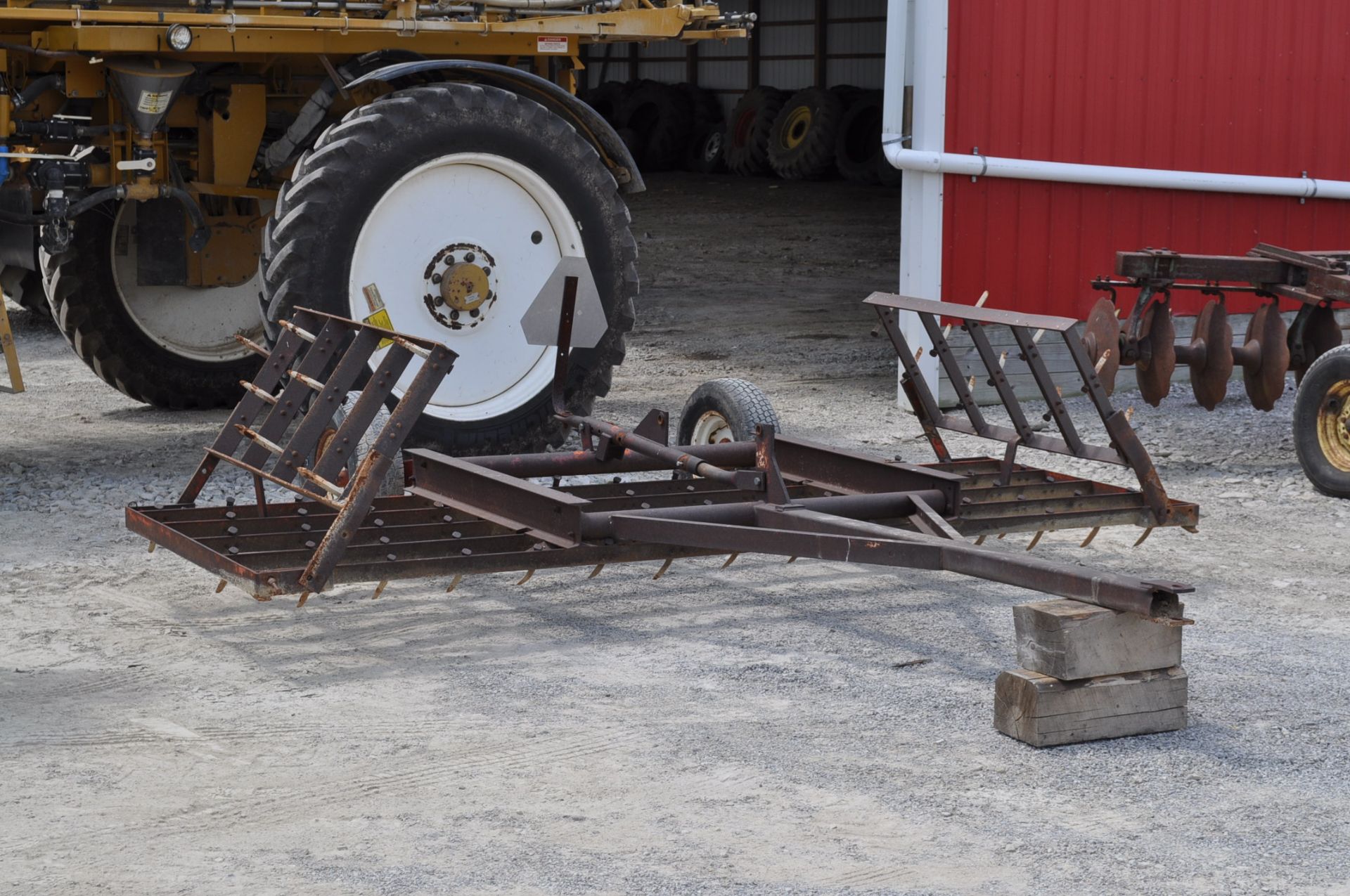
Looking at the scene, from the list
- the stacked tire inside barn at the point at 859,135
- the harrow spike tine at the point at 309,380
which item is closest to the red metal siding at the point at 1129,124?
the harrow spike tine at the point at 309,380

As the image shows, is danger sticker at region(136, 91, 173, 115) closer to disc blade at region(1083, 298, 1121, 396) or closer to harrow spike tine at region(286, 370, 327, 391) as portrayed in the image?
harrow spike tine at region(286, 370, 327, 391)

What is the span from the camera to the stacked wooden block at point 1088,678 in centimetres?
438

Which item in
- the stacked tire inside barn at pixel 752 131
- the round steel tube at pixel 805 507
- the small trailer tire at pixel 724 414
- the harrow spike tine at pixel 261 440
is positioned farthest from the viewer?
the stacked tire inside barn at pixel 752 131

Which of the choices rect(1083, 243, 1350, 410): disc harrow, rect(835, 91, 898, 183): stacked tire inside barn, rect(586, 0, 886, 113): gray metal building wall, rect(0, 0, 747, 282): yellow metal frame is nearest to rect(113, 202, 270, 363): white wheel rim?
rect(0, 0, 747, 282): yellow metal frame

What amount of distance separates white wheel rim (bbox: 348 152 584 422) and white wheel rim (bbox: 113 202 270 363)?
172cm

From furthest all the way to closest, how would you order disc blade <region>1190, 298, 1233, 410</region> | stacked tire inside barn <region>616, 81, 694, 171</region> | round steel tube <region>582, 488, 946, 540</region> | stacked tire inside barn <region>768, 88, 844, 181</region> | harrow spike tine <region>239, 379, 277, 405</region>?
stacked tire inside barn <region>616, 81, 694, 171</region>, stacked tire inside barn <region>768, 88, 844, 181</region>, disc blade <region>1190, 298, 1233, 410</region>, harrow spike tine <region>239, 379, 277, 405</region>, round steel tube <region>582, 488, 946, 540</region>

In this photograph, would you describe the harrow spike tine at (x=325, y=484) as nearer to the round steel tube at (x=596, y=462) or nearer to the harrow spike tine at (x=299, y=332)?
the harrow spike tine at (x=299, y=332)

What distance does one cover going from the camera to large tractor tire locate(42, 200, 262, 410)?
8.58 meters

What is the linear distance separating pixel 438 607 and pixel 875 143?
65.9 ft

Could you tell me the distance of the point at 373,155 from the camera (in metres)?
7.12

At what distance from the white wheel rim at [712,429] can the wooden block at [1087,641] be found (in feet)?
8.56

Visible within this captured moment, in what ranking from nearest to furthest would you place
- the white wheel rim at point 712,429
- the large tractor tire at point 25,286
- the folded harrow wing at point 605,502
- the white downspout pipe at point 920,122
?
the folded harrow wing at point 605,502 → the white wheel rim at point 712,429 → the large tractor tire at point 25,286 → the white downspout pipe at point 920,122

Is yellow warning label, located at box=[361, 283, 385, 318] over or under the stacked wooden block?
over

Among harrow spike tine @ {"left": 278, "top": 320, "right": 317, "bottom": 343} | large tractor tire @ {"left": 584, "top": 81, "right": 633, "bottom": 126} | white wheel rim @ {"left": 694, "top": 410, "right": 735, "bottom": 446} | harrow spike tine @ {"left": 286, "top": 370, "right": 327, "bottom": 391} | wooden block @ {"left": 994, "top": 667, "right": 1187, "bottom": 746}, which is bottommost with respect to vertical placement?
wooden block @ {"left": 994, "top": 667, "right": 1187, "bottom": 746}
